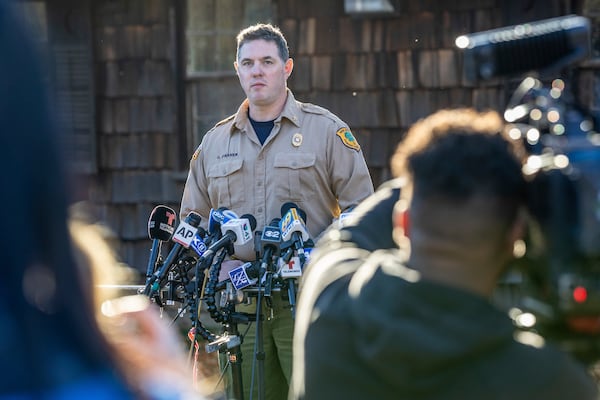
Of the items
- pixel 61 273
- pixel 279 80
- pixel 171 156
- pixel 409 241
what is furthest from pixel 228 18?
pixel 61 273

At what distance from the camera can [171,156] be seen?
7.96m

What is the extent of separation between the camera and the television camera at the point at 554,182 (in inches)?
65.1

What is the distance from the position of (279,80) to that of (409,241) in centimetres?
309

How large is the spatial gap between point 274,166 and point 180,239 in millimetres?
551

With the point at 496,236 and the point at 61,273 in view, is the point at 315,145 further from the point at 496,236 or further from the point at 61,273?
the point at 61,273

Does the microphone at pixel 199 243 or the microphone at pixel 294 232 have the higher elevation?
the microphone at pixel 294 232

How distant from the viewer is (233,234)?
436cm

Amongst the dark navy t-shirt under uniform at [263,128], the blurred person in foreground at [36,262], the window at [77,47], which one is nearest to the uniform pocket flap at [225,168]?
the dark navy t-shirt under uniform at [263,128]

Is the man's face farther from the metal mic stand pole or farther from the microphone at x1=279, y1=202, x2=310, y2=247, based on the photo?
the metal mic stand pole

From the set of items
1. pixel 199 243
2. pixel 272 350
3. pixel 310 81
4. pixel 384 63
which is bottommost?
pixel 272 350

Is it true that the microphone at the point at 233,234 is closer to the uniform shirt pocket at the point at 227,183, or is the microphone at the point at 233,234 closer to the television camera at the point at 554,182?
the uniform shirt pocket at the point at 227,183

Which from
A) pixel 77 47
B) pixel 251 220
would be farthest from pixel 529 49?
pixel 77 47

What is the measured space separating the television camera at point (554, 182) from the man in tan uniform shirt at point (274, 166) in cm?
272

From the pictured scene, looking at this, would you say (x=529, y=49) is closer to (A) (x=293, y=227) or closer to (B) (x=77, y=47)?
(A) (x=293, y=227)
